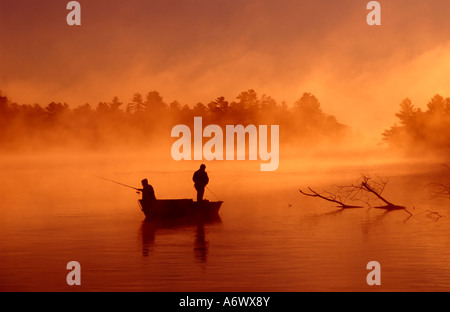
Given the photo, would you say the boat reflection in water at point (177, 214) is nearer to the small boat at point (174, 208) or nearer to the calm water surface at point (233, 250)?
the small boat at point (174, 208)

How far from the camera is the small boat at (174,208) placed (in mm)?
26703

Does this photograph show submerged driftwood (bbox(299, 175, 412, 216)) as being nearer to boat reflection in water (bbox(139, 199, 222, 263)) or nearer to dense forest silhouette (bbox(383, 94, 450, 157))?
boat reflection in water (bbox(139, 199, 222, 263))

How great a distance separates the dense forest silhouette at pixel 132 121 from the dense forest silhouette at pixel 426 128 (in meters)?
15.4

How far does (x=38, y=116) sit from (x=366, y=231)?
121873 mm

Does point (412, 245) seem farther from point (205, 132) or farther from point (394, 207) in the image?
point (205, 132)

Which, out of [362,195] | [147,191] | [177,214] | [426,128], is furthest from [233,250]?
[426,128]

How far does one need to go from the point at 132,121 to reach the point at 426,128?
57.0m

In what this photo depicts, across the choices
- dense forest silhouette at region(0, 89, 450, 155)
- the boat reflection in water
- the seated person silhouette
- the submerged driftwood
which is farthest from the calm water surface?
dense forest silhouette at region(0, 89, 450, 155)

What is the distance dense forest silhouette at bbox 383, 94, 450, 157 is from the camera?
123375 mm

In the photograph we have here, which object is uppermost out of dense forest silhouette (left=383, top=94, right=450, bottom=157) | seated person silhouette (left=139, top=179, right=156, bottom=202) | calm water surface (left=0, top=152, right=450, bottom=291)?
dense forest silhouette (left=383, top=94, right=450, bottom=157)

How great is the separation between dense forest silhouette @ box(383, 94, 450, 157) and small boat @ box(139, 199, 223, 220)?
9612 cm

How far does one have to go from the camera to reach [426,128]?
12669 centimetres

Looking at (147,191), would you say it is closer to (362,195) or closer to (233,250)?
(233,250)

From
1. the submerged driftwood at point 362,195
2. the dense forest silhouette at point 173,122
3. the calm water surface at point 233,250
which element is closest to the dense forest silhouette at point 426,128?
the dense forest silhouette at point 173,122
